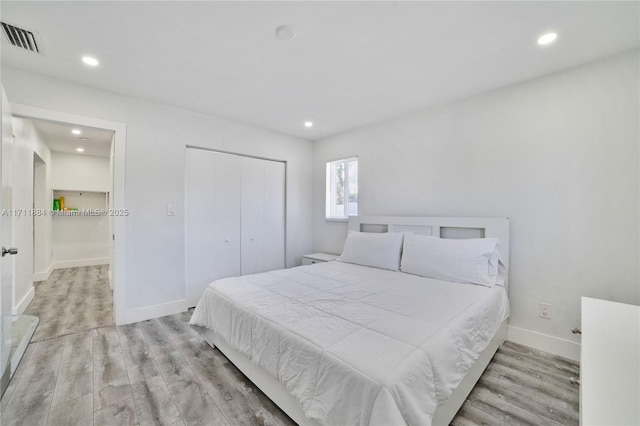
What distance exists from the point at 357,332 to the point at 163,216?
2.76 m

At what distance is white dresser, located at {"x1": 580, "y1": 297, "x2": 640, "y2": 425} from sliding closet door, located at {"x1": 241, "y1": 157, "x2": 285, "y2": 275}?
359cm

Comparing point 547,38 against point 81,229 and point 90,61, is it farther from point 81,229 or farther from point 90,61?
point 81,229

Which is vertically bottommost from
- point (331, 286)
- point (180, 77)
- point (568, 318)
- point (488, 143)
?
point (568, 318)

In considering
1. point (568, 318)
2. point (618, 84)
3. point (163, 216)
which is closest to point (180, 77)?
point (163, 216)

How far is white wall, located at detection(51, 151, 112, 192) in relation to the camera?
5.56m

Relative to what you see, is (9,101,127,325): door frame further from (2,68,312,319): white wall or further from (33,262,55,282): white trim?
(33,262,55,282): white trim

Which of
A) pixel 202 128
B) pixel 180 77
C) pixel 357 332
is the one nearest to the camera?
pixel 357 332

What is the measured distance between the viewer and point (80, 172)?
19.0ft

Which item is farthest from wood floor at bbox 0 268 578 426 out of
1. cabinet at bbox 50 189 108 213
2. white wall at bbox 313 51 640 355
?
cabinet at bbox 50 189 108 213

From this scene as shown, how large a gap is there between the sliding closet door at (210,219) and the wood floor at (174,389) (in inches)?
44.2

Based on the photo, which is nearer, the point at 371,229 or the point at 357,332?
the point at 357,332

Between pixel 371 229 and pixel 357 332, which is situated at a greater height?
pixel 371 229

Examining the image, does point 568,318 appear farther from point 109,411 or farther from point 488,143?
point 109,411

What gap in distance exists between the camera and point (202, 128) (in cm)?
349
